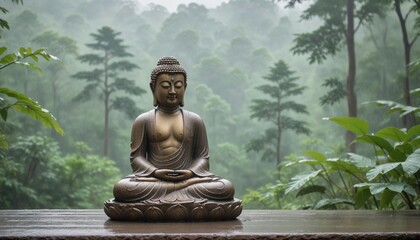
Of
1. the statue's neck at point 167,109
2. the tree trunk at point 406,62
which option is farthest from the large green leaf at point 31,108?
the tree trunk at point 406,62

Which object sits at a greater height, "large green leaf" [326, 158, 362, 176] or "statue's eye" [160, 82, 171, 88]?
"statue's eye" [160, 82, 171, 88]

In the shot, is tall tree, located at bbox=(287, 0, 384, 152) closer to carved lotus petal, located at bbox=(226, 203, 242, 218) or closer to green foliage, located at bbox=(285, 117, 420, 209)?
green foliage, located at bbox=(285, 117, 420, 209)

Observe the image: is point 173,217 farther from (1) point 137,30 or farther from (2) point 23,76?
(1) point 137,30

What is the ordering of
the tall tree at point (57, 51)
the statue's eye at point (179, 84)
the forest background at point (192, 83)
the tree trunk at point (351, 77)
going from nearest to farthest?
the statue's eye at point (179, 84), the tree trunk at point (351, 77), the forest background at point (192, 83), the tall tree at point (57, 51)

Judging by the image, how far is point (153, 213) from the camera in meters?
2.77

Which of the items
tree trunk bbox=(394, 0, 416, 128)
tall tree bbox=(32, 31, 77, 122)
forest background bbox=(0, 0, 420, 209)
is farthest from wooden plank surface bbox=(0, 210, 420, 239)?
tall tree bbox=(32, 31, 77, 122)

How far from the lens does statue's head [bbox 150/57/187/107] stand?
3.20 meters

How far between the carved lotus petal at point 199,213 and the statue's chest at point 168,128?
60 cm

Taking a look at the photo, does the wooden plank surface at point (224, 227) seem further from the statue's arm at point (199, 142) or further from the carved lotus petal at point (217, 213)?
the statue's arm at point (199, 142)

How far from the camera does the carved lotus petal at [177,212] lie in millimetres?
2766

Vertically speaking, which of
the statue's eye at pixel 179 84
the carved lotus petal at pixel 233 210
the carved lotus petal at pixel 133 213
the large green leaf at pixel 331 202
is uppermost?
the statue's eye at pixel 179 84

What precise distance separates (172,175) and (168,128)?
401 millimetres

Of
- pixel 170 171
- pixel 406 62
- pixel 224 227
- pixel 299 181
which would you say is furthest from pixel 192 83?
pixel 224 227

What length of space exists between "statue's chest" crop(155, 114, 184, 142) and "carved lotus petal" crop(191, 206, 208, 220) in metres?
0.60
